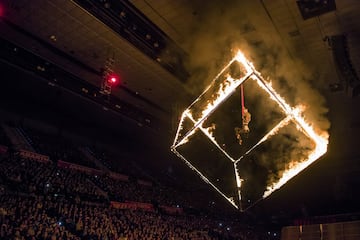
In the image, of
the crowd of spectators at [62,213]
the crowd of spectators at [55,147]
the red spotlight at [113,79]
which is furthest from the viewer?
the crowd of spectators at [55,147]

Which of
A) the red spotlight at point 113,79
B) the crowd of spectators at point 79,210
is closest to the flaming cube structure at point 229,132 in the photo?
the crowd of spectators at point 79,210

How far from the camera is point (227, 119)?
13812 mm

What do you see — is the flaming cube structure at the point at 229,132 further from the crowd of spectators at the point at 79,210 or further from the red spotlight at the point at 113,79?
the red spotlight at the point at 113,79

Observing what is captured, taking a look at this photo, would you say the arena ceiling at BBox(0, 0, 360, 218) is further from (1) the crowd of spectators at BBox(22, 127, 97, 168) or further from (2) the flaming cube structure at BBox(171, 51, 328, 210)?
(1) the crowd of spectators at BBox(22, 127, 97, 168)

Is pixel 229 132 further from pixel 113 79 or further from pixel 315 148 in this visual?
pixel 113 79

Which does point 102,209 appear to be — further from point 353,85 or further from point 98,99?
point 353,85

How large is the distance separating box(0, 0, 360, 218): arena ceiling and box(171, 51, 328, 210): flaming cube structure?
2.94ft

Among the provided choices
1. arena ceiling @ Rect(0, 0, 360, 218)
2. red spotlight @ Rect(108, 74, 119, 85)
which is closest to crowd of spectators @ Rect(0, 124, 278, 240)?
arena ceiling @ Rect(0, 0, 360, 218)

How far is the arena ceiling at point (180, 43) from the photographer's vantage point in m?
9.95

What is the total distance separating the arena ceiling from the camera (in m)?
9.95

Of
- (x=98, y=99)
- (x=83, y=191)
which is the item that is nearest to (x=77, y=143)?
(x=98, y=99)

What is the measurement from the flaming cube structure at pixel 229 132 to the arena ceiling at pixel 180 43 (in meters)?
0.90

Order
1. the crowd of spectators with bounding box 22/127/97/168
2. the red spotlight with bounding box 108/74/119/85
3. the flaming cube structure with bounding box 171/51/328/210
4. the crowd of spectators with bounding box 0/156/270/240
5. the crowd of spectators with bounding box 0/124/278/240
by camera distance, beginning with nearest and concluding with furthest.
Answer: the flaming cube structure with bounding box 171/51/328/210 < the crowd of spectators with bounding box 0/156/270/240 < the crowd of spectators with bounding box 0/124/278/240 < the red spotlight with bounding box 108/74/119/85 < the crowd of spectators with bounding box 22/127/97/168

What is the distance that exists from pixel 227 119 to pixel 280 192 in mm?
14133
